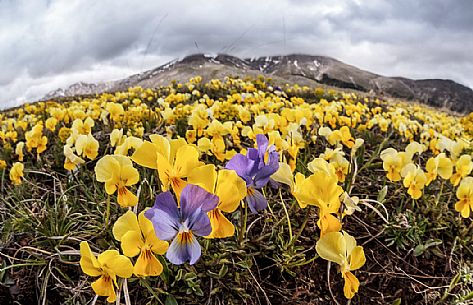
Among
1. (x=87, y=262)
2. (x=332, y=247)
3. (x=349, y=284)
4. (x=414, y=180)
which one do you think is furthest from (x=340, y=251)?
(x=414, y=180)

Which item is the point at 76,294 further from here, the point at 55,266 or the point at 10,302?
the point at 10,302

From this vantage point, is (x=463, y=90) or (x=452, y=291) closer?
(x=452, y=291)

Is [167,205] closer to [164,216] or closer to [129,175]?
[164,216]

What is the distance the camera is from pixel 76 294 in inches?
69.9

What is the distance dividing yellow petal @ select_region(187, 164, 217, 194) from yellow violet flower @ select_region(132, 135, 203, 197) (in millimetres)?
55

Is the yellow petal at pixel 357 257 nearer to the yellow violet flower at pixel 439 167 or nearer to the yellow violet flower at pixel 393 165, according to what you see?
the yellow violet flower at pixel 393 165

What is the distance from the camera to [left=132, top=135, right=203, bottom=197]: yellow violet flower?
1.25 m

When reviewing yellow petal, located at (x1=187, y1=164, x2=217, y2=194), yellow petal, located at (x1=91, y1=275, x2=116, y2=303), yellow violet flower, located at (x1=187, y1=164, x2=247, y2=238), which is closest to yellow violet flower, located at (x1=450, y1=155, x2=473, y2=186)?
yellow violet flower, located at (x1=187, y1=164, x2=247, y2=238)

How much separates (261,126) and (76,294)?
1453 millimetres

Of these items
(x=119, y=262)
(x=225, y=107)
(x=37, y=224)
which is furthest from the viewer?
(x=225, y=107)

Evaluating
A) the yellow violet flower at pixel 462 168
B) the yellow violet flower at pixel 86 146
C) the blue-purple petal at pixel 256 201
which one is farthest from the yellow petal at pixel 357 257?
the yellow violet flower at pixel 86 146

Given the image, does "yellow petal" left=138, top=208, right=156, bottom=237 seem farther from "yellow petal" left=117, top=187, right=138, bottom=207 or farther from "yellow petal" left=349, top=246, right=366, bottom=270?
"yellow petal" left=349, top=246, right=366, bottom=270

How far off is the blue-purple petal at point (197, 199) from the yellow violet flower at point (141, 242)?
168 mm

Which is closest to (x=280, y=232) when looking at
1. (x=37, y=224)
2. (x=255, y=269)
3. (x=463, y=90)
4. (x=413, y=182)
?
(x=255, y=269)
